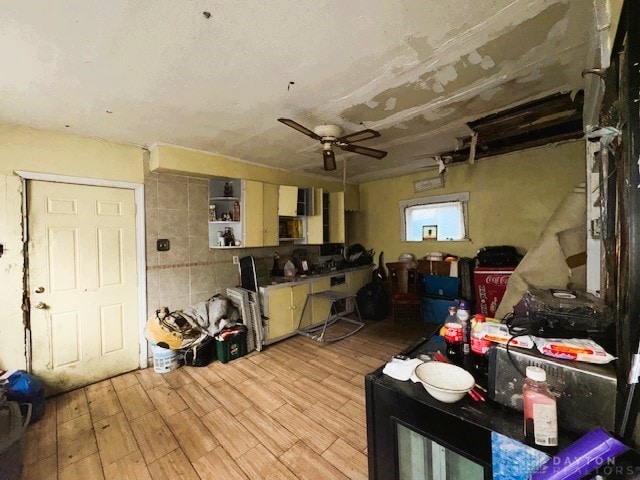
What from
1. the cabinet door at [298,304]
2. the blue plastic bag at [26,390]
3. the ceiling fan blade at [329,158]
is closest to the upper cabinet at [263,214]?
the cabinet door at [298,304]

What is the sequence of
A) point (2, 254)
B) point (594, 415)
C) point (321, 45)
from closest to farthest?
point (594, 415), point (321, 45), point (2, 254)

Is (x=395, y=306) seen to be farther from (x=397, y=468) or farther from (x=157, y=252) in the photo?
(x=157, y=252)

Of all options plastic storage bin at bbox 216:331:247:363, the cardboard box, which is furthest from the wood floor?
the cardboard box

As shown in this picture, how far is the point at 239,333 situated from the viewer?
116 inches

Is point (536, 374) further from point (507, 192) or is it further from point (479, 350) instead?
point (507, 192)

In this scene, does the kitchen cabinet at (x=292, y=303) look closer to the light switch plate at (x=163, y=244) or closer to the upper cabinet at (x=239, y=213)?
the upper cabinet at (x=239, y=213)

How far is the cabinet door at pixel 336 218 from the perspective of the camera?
14.0 ft

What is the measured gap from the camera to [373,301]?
13.5 feet

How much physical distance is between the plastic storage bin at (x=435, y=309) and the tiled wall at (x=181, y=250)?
2.92 m

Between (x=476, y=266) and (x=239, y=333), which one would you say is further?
(x=476, y=266)

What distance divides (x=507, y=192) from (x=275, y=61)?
11.4ft

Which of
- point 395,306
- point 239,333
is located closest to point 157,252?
point 239,333

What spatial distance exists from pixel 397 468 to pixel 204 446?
1411 mm

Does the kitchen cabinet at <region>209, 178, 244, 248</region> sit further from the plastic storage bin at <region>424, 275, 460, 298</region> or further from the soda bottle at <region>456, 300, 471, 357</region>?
the plastic storage bin at <region>424, 275, 460, 298</region>
